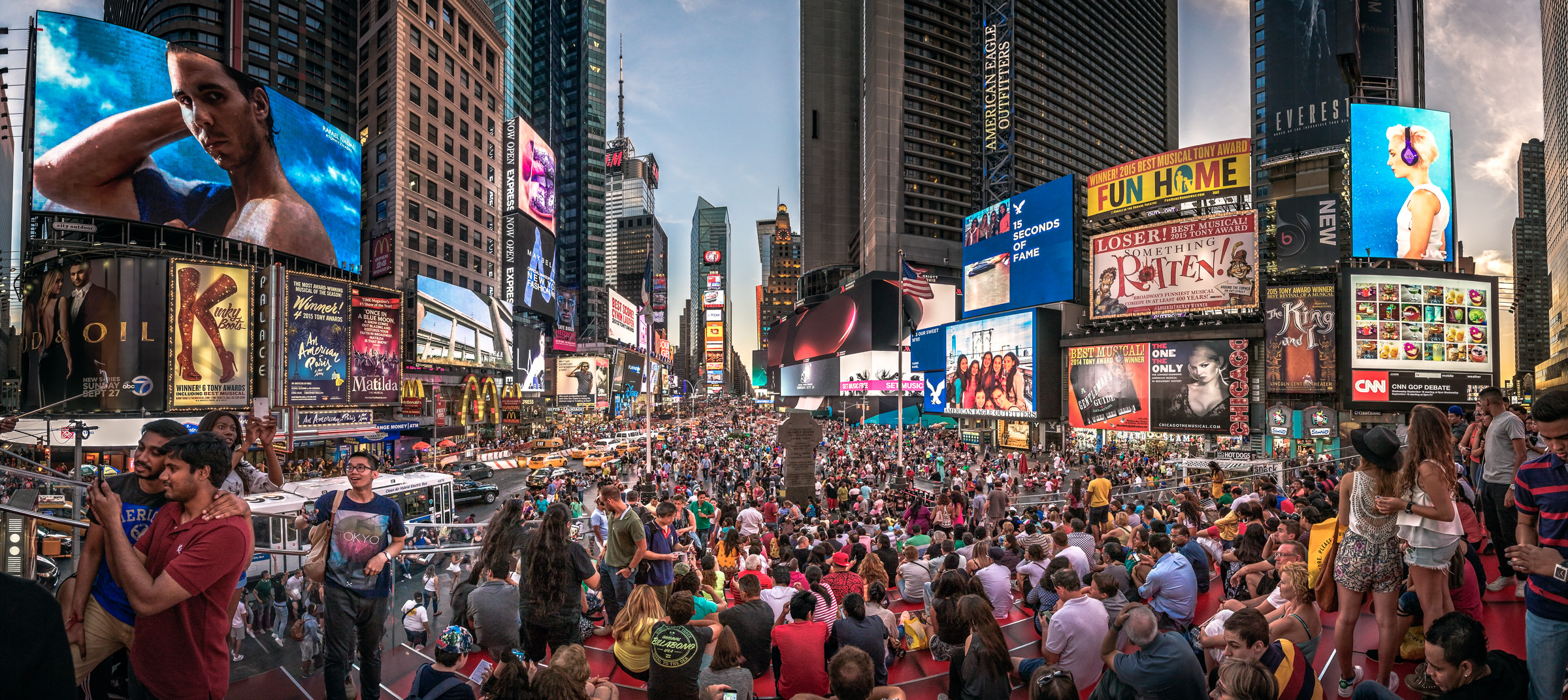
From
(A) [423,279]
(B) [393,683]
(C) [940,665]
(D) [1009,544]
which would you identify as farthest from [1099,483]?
(A) [423,279]

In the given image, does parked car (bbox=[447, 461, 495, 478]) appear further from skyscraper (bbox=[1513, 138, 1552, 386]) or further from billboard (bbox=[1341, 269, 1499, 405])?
skyscraper (bbox=[1513, 138, 1552, 386])

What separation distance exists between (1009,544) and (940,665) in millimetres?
4108

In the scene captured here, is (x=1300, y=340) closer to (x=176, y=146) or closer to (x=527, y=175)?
(x=527, y=175)

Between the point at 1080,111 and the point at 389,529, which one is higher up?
the point at 1080,111

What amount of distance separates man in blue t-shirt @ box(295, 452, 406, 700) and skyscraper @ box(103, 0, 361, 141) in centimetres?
5606

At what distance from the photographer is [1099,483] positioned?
14.4 m

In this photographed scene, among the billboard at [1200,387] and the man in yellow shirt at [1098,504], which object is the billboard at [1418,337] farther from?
the man in yellow shirt at [1098,504]

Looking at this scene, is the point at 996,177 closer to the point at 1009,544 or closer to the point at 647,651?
the point at 1009,544

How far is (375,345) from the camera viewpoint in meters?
39.2

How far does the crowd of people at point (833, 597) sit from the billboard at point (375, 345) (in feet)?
113

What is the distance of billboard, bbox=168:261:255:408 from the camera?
3194 cm

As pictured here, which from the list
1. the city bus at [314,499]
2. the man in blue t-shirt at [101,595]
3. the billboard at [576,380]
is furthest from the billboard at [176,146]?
the man in blue t-shirt at [101,595]

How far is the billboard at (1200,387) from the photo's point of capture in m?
34.6

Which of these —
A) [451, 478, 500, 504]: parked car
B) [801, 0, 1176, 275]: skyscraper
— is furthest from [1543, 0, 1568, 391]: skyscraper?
[451, 478, 500, 504]: parked car
